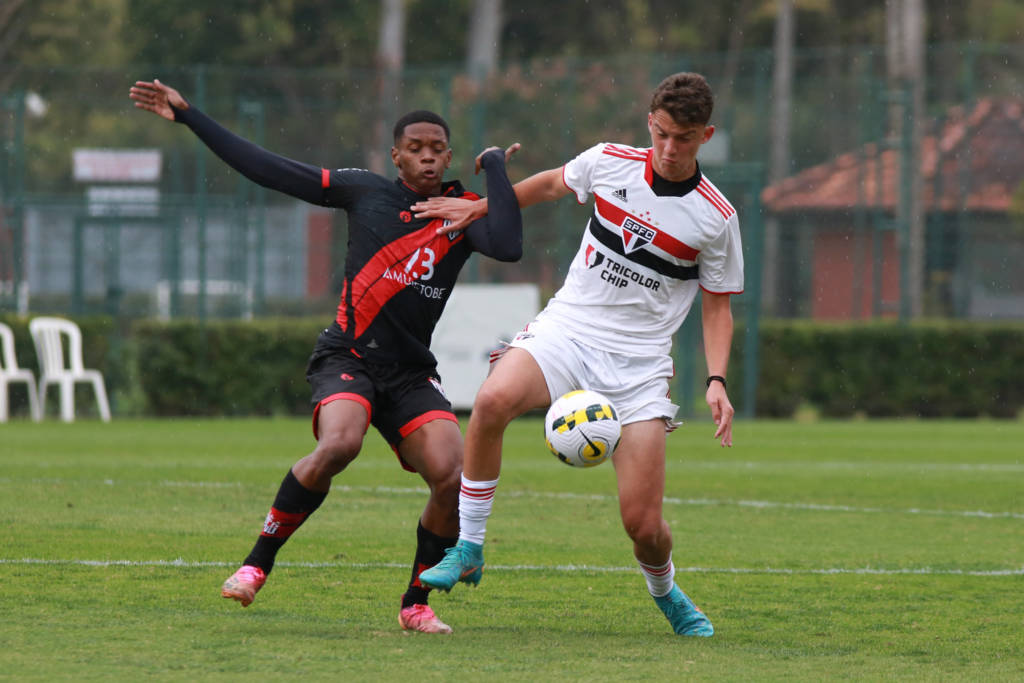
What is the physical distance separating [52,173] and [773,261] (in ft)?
33.6

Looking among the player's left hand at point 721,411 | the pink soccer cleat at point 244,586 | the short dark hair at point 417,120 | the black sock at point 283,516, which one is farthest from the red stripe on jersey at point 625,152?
the pink soccer cleat at point 244,586

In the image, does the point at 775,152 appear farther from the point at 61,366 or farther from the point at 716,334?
the point at 716,334

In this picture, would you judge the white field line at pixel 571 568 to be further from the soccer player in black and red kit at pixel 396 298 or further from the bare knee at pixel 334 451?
the bare knee at pixel 334 451

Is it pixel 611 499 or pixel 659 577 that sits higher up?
pixel 659 577

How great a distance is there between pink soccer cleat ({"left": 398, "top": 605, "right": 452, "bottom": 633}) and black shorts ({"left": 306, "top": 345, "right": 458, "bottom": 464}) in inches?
23.7

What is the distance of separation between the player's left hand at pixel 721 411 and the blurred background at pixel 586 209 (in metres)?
14.6

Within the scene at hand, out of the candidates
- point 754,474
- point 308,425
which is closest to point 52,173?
point 308,425

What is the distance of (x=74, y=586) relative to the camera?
7.08m

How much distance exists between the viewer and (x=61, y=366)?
19891 millimetres

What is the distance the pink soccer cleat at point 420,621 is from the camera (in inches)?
247

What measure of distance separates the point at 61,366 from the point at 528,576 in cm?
1330

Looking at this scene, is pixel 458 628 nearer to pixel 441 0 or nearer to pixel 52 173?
pixel 52 173

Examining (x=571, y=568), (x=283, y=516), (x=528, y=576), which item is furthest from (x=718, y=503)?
(x=283, y=516)

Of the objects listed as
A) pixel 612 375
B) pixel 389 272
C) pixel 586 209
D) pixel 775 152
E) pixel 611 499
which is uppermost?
pixel 775 152
